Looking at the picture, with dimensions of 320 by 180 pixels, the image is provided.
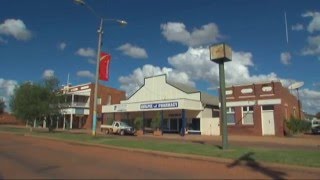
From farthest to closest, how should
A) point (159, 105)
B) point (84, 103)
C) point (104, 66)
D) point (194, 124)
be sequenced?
1. point (84, 103)
2. point (194, 124)
3. point (159, 105)
4. point (104, 66)

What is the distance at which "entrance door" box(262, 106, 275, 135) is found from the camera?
3688cm

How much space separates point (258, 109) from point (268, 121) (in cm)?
157

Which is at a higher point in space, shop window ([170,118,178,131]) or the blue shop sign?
the blue shop sign

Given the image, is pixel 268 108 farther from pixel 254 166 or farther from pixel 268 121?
pixel 254 166

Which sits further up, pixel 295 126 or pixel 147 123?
pixel 147 123

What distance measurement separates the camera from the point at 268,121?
37.2 metres

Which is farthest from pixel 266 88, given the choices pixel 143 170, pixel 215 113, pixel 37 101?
pixel 143 170

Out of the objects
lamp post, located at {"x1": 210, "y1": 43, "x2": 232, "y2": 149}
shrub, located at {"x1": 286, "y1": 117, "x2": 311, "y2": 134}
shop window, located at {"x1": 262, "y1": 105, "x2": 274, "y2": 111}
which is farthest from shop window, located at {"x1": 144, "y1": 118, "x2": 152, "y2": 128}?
lamp post, located at {"x1": 210, "y1": 43, "x2": 232, "y2": 149}

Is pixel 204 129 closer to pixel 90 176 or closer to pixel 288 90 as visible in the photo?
pixel 288 90

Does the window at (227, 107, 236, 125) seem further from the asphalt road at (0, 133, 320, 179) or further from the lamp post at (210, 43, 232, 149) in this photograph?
the asphalt road at (0, 133, 320, 179)

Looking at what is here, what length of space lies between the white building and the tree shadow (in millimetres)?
26321

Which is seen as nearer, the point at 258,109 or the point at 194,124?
the point at 258,109

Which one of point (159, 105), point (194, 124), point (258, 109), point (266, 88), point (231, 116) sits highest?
point (266, 88)

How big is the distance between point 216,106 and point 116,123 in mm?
13877
